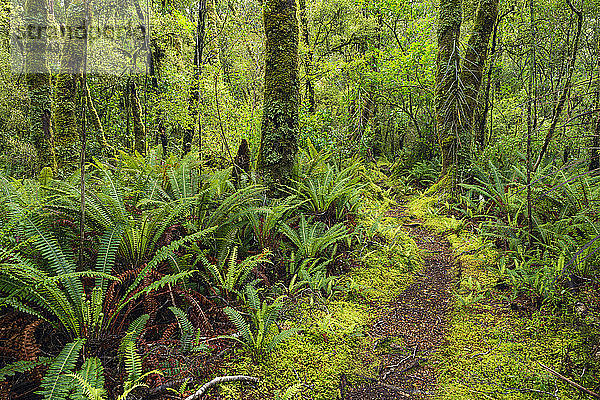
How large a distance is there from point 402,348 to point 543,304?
154cm

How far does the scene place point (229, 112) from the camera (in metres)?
8.09

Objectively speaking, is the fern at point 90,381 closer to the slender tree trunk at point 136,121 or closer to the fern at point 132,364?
the fern at point 132,364

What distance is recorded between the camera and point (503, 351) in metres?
2.86

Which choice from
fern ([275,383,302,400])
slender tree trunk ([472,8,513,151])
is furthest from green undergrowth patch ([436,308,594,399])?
slender tree trunk ([472,8,513,151])

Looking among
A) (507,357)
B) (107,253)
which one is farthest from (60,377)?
(507,357)

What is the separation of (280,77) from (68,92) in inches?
270

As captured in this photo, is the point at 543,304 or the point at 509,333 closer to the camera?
the point at 509,333

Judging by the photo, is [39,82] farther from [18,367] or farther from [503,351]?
[503,351]

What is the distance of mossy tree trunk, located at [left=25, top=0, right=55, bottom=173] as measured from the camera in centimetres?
852

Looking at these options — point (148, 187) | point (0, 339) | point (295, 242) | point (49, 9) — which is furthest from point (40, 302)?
point (49, 9)

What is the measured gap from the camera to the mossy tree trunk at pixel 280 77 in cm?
466

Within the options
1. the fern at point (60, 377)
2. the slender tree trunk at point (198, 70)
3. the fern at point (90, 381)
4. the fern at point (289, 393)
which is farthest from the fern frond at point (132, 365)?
the slender tree trunk at point (198, 70)

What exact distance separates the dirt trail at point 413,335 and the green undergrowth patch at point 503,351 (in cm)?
11

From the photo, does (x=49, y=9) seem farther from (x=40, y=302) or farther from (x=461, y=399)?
(x=461, y=399)
